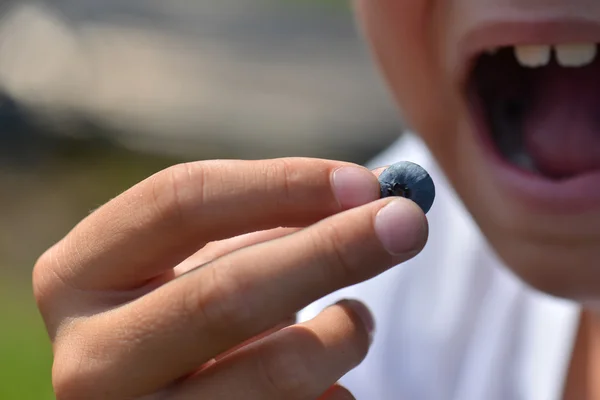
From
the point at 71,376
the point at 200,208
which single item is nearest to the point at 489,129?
the point at 200,208

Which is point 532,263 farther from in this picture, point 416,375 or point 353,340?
point 416,375

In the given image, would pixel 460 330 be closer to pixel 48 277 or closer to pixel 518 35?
pixel 518 35

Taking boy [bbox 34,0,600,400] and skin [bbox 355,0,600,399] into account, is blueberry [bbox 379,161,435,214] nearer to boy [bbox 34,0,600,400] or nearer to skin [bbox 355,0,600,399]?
boy [bbox 34,0,600,400]

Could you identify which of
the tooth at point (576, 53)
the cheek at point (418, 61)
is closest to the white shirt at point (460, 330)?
the cheek at point (418, 61)

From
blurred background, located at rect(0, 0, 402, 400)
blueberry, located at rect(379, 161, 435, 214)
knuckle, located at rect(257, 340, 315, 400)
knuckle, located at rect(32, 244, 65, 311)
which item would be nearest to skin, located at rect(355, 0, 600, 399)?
blueberry, located at rect(379, 161, 435, 214)

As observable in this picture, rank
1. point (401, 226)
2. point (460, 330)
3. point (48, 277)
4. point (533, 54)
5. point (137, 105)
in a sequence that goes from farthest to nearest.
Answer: point (137, 105)
point (460, 330)
point (533, 54)
point (48, 277)
point (401, 226)

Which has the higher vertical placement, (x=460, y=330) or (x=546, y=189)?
(x=546, y=189)
